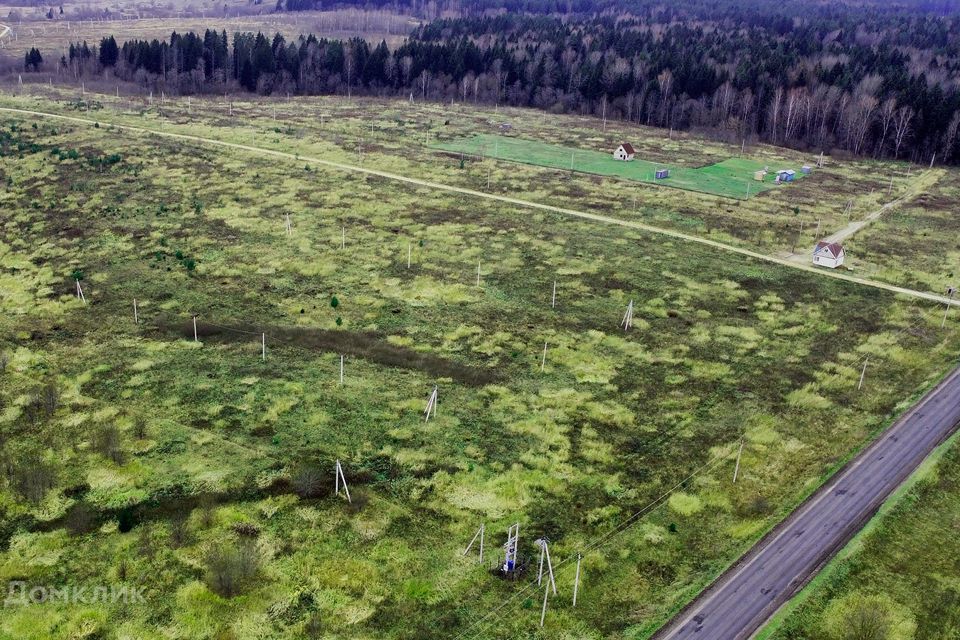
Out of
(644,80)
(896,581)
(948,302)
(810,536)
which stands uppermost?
(644,80)

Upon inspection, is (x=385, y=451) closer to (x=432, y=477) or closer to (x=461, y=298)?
(x=432, y=477)

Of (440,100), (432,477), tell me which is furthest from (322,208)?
(440,100)

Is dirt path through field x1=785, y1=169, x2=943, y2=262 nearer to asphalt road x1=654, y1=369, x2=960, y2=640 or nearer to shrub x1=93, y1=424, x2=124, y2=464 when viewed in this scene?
asphalt road x1=654, y1=369, x2=960, y2=640

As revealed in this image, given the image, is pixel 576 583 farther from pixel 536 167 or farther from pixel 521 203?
pixel 536 167

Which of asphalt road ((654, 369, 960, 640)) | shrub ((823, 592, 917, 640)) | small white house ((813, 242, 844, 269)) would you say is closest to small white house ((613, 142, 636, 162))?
small white house ((813, 242, 844, 269))

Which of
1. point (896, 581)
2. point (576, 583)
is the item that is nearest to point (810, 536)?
point (896, 581)
